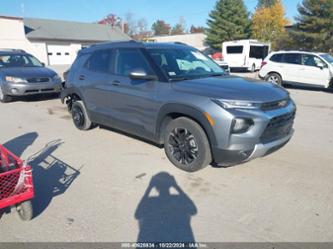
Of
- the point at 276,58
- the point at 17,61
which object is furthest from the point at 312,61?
the point at 17,61

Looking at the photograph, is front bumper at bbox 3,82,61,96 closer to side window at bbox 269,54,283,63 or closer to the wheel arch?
the wheel arch

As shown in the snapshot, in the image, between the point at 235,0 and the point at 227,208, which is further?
the point at 235,0

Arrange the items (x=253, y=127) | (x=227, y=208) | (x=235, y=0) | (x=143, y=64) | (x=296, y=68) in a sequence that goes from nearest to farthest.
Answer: (x=227, y=208) → (x=253, y=127) → (x=143, y=64) → (x=296, y=68) → (x=235, y=0)

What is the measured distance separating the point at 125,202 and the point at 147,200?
26 cm

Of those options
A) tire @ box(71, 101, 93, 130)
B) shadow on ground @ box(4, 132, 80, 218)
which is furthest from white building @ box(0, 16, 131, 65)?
shadow on ground @ box(4, 132, 80, 218)

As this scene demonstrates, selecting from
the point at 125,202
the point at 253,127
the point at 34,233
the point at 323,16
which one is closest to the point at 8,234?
the point at 34,233

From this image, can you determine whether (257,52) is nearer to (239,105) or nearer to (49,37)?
(239,105)

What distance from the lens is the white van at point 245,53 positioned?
2453 cm

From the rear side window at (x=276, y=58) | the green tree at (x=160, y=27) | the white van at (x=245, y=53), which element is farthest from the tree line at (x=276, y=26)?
the green tree at (x=160, y=27)

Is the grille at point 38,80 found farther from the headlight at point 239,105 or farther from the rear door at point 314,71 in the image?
the rear door at point 314,71

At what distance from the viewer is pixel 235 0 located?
44.9 metres

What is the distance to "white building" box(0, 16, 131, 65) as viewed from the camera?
116 feet

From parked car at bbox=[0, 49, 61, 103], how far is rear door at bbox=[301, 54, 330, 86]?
32.7ft

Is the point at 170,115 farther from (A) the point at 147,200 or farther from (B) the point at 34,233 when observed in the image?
(B) the point at 34,233
